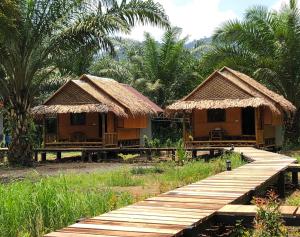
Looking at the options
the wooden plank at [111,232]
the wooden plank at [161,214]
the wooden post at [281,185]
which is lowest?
the wooden post at [281,185]

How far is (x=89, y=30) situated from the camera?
17328mm

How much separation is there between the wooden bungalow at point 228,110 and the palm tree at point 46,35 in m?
6.22

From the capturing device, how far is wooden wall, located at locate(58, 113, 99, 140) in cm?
2506

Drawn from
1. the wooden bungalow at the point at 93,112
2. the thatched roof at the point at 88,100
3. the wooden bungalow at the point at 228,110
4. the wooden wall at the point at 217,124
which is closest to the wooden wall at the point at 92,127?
the wooden bungalow at the point at 93,112

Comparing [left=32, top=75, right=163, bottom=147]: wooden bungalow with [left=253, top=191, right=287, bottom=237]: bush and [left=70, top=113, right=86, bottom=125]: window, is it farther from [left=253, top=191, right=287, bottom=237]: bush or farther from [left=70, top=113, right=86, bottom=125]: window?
[left=253, top=191, right=287, bottom=237]: bush

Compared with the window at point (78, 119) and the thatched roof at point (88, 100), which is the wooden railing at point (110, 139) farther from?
the window at point (78, 119)

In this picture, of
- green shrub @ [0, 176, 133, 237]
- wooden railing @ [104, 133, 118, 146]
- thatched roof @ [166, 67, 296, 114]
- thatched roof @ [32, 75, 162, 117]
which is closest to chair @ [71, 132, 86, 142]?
wooden railing @ [104, 133, 118, 146]

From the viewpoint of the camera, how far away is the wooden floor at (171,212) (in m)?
5.41

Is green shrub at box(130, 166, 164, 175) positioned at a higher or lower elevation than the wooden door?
lower

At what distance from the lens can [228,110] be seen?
24016 mm

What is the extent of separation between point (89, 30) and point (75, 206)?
1099 centimetres

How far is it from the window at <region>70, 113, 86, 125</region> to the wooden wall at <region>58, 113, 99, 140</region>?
0.51ft

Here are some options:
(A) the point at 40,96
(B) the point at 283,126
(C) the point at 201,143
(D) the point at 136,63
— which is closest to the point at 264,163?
(C) the point at 201,143

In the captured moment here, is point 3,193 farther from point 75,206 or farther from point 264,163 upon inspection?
point 264,163
